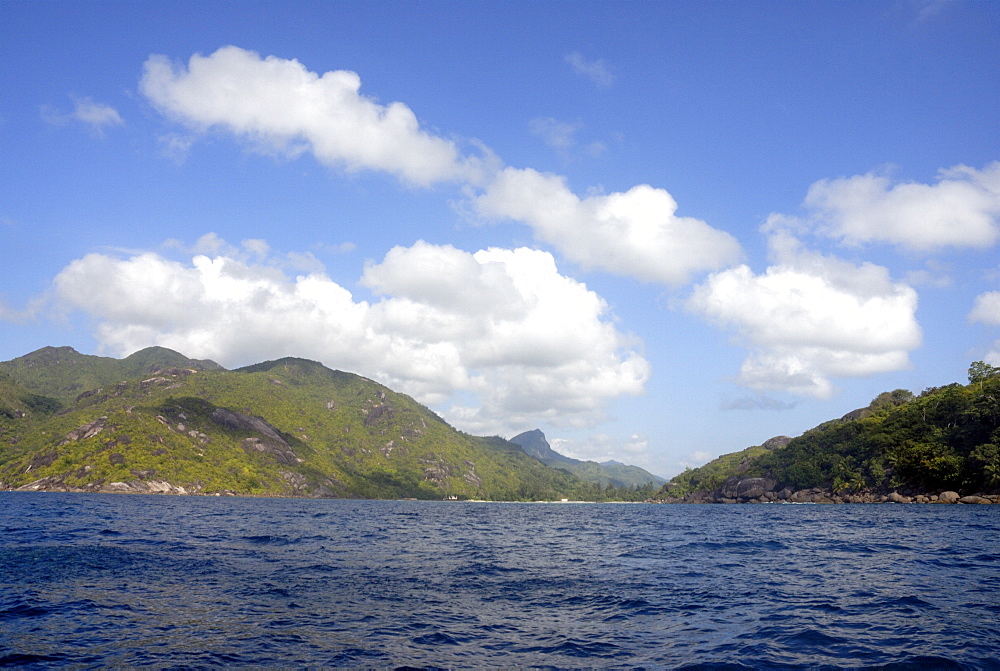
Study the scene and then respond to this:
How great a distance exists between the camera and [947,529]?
62.4m

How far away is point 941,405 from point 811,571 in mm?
206492

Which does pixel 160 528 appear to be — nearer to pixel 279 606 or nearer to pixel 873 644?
pixel 279 606

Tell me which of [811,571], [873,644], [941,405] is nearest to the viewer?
[873,644]

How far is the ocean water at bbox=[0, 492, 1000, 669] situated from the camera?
17.9m

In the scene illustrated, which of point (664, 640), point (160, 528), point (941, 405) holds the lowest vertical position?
point (160, 528)

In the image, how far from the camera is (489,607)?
2602cm

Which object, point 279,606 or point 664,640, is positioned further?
point 279,606

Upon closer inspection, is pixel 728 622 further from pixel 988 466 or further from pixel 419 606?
pixel 988 466

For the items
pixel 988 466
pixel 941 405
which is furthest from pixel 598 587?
pixel 941 405

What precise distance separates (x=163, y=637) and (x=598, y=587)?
2123 centimetres

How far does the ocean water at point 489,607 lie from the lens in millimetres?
17891

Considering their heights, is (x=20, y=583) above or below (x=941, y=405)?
below

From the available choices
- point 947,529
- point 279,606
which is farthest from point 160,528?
point 947,529

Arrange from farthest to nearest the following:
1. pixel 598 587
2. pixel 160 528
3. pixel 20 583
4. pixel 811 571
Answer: pixel 160 528
pixel 811 571
pixel 598 587
pixel 20 583
